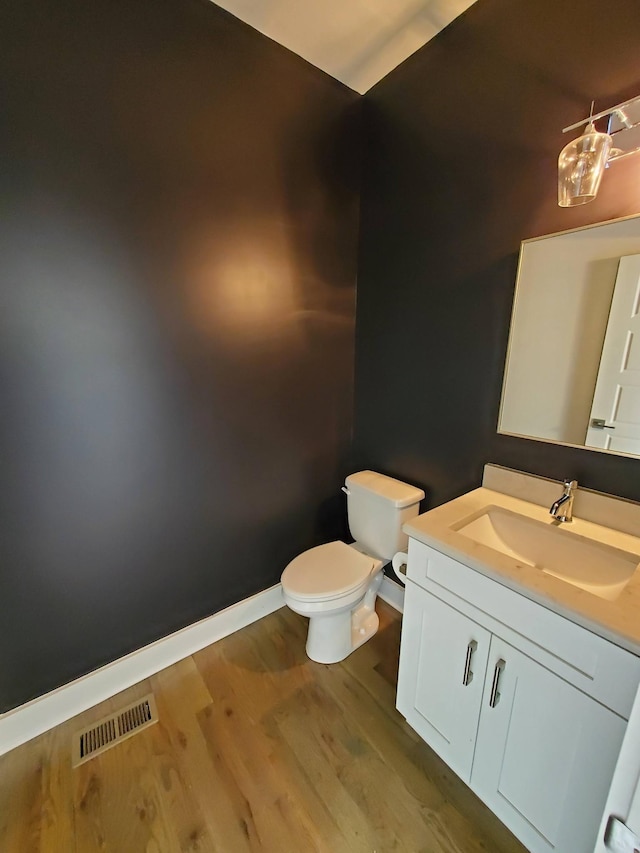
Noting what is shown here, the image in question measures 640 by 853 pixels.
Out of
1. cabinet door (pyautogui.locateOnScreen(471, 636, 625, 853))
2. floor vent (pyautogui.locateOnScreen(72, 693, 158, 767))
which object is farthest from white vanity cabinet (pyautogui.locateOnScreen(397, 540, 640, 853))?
floor vent (pyautogui.locateOnScreen(72, 693, 158, 767))

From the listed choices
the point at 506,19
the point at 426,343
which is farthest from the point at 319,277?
the point at 506,19

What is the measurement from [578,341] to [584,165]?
0.50 m

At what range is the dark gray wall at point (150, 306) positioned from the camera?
1.13m

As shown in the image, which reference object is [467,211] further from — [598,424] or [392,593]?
[392,593]

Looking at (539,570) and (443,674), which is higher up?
(539,570)

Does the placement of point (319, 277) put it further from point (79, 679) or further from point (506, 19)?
point (79, 679)

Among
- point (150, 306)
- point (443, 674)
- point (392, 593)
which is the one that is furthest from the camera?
point (392, 593)

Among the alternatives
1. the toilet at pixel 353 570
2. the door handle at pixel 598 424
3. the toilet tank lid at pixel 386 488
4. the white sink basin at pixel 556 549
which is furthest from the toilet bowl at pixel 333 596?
the door handle at pixel 598 424

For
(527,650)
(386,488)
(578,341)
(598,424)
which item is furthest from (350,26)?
(527,650)

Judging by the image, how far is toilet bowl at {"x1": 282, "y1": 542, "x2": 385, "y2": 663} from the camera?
4.89ft

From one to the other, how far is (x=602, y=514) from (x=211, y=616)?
1680mm

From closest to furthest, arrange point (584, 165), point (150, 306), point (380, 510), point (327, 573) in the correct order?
1. point (584, 165)
2. point (150, 306)
3. point (327, 573)
4. point (380, 510)

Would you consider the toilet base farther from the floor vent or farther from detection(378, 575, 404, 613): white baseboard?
the floor vent

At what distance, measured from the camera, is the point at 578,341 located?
119 cm
